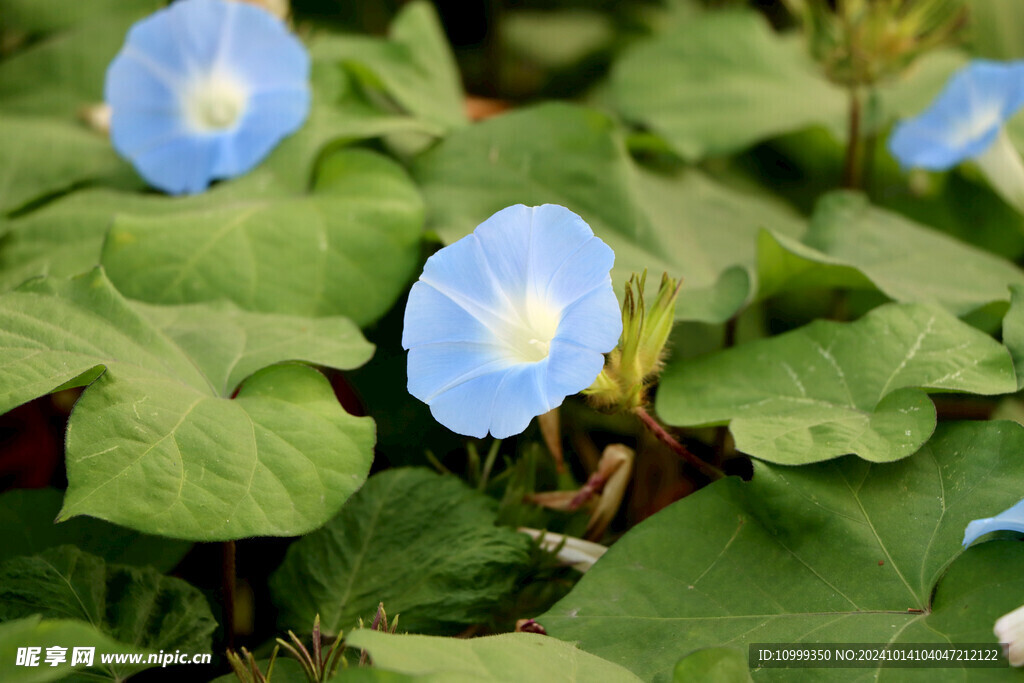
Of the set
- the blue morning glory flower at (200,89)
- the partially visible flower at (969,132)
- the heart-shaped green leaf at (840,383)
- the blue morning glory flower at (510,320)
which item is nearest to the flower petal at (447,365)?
the blue morning glory flower at (510,320)

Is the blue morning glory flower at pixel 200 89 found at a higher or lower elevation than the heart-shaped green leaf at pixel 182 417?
higher

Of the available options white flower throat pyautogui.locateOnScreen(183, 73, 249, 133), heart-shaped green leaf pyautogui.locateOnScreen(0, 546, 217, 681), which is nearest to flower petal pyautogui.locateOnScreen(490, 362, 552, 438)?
heart-shaped green leaf pyautogui.locateOnScreen(0, 546, 217, 681)

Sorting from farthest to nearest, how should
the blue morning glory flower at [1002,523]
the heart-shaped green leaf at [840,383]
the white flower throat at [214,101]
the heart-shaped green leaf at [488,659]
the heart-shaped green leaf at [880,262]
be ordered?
1. the white flower throat at [214,101]
2. the heart-shaped green leaf at [880,262]
3. the heart-shaped green leaf at [840,383]
4. the blue morning glory flower at [1002,523]
5. the heart-shaped green leaf at [488,659]

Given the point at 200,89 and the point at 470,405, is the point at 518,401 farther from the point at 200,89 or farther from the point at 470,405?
the point at 200,89

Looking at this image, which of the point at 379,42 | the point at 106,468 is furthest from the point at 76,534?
the point at 379,42

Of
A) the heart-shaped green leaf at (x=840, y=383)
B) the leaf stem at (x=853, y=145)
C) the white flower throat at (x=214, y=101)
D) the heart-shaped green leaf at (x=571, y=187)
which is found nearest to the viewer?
the heart-shaped green leaf at (x=840, y=383)

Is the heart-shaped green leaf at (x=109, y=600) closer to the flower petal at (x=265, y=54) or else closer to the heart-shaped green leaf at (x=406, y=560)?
the heart-shaped green leaf at (x=406, y=560)

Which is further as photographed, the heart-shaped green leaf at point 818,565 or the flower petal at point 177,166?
the flower petal at point 177,166

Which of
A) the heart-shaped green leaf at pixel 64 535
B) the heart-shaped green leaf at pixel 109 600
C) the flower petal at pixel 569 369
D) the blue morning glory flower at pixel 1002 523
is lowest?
the heart-shaped green leaf at pixel 64 535
